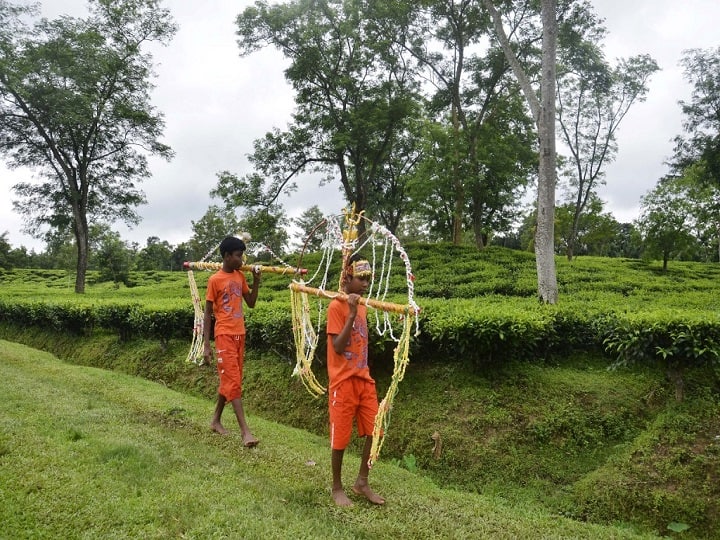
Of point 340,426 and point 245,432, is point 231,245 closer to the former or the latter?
point 245,432

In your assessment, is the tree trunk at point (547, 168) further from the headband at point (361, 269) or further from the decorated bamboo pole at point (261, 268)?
the headband at point (361, 269)

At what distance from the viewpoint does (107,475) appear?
330 cm

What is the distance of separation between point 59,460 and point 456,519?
2921mm

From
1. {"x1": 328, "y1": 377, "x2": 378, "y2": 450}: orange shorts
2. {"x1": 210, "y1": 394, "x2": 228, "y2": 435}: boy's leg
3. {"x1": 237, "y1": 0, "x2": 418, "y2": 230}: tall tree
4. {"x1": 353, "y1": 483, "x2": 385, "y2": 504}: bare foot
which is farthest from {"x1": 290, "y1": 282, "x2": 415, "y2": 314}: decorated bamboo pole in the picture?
{"x1": 237, "y1": 0, "x2": 418, "y2": 230}: tall tree

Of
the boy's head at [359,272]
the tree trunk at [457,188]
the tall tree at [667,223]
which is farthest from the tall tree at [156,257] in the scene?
the boy's head at [359,272]

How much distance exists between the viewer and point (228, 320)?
15.4 ft

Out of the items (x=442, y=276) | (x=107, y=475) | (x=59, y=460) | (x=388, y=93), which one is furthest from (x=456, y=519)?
(x=388, y=93)

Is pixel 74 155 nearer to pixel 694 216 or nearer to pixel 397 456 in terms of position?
pixel 397 456

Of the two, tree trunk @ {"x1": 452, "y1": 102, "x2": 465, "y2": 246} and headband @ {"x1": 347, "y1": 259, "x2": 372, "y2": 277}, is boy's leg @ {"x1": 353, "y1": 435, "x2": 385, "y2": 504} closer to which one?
headband @ {"x1": 347, "y1": 259, "x2": 372, "y2": 277}

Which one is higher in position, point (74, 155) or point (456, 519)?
point (74, 155)

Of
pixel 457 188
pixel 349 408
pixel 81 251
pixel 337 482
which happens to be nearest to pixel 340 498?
pixel 337 482

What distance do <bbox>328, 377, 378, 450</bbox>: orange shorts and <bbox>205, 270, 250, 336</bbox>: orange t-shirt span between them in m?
1.64

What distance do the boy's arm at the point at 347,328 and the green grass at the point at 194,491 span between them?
1.11 meters

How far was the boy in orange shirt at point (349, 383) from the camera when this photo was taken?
339cm
